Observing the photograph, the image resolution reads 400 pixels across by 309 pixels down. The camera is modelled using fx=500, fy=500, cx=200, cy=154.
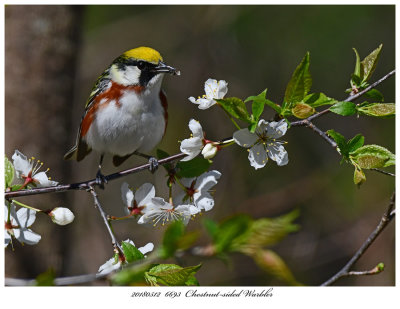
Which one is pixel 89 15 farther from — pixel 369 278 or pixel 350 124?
pixel 369 278

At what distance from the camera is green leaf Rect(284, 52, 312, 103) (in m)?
1.41

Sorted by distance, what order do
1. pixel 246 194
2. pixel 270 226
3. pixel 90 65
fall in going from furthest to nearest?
pixel 90 65 < pixel 246 194 < pixel 270 226

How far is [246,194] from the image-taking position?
526 cm

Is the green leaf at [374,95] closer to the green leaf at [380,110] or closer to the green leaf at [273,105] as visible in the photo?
the green leaf at [380,110]

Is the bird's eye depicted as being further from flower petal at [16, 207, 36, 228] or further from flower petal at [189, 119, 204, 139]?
flower petal at [16, 207, 36, 228]

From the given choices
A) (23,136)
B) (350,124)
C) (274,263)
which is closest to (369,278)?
(350,124)

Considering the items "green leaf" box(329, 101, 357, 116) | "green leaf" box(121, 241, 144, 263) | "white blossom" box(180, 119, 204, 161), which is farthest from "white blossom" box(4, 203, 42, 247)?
"green leaf" box(329, 101, 357, 116)

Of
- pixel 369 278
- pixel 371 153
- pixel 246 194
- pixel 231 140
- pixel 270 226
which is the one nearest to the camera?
pixel 270 226

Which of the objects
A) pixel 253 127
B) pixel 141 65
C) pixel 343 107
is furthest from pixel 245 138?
pixel 141 65

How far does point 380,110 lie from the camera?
1.52 meters

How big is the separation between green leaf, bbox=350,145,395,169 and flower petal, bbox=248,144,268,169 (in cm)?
31

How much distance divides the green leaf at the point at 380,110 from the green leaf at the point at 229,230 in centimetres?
81

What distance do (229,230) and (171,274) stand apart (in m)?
0.55

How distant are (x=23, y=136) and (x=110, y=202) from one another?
1.80 meters
